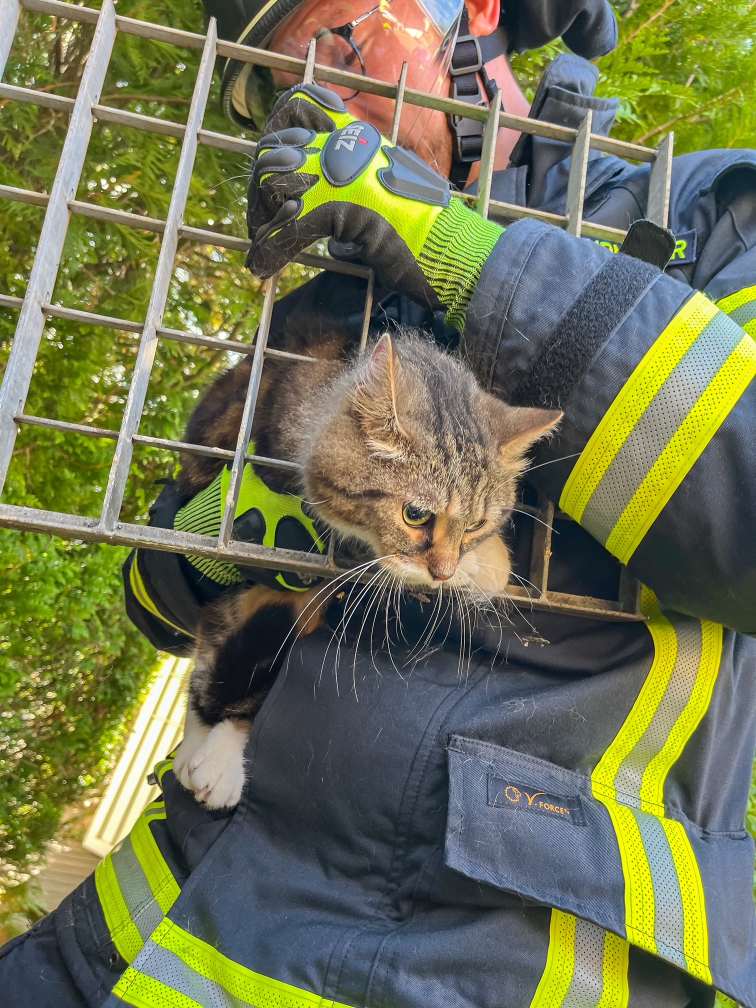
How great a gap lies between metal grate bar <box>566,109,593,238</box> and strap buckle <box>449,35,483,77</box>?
0.33 meters

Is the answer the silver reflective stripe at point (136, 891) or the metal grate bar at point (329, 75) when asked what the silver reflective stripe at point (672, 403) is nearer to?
the metal grate bar at point (329, 75)

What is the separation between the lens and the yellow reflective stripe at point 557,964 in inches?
42.2

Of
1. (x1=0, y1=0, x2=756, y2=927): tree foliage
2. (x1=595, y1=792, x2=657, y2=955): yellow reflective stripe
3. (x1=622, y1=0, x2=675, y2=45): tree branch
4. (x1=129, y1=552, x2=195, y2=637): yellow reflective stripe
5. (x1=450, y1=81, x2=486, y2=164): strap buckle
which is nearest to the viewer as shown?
(x1=595, y1=792, x2=657, y2=955): yellow reflective stripe

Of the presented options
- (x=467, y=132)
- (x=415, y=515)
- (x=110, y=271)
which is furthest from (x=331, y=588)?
(x=110, y=271)

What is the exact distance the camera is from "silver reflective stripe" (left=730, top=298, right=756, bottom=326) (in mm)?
1146

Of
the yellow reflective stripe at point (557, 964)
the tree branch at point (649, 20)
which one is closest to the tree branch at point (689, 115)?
the tree branch at point (649, 20)

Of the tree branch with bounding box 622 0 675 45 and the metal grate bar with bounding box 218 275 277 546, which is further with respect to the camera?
the tree branch with bounding box 622 0 675 45

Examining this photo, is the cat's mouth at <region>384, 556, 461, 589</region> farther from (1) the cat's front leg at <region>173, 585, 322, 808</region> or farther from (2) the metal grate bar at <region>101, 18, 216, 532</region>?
(2) the metal grate bar at <region>101, 18, 216, 532</region>

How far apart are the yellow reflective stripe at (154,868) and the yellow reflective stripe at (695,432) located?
1.04 meters

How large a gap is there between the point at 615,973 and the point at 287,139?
1.40 meters

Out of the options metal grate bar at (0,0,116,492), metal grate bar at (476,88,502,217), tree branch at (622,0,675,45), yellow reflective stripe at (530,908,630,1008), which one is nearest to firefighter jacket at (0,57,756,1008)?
yellow reflective stripe at (530,908,630,1008)

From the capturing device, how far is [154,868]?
4.54 ft

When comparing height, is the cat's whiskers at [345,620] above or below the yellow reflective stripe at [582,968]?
above

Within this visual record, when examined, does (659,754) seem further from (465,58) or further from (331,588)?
(465,58)
